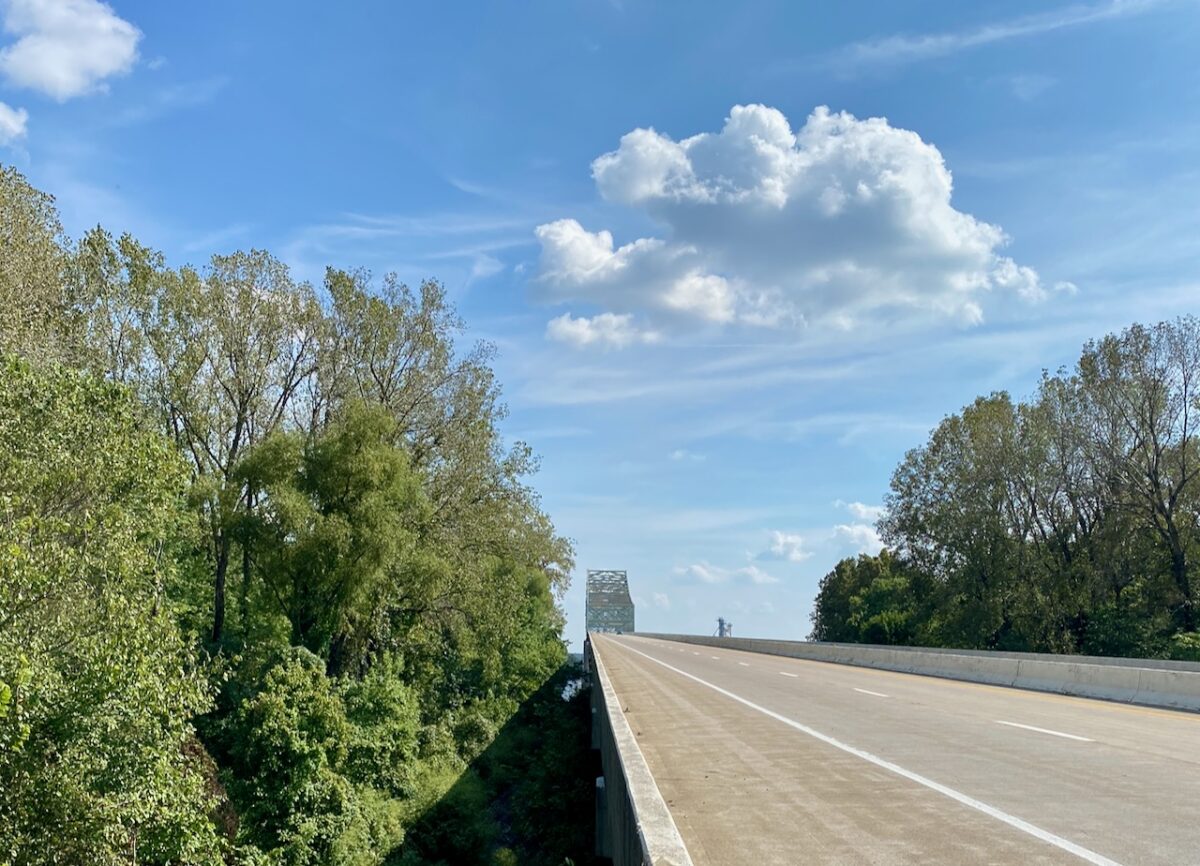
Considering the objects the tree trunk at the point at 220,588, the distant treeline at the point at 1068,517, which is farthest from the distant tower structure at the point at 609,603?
the tree trunk at the point at 220,588

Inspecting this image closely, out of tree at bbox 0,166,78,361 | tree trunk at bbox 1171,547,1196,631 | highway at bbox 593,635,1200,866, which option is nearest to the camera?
highway at bbox 593,635,1200,866

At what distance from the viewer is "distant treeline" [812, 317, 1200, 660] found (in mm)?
43750

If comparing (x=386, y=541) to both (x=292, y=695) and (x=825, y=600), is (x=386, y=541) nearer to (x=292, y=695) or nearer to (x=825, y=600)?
(x=292, y=695)

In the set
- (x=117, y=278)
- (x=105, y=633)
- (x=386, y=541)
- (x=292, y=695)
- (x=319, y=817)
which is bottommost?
(x=319, y=817)

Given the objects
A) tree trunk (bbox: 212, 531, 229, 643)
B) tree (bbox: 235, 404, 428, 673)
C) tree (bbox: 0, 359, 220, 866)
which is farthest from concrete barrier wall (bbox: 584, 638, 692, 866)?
tree trunk (bbox: 212, 531, 229, 643)

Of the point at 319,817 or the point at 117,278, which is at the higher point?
the point at 117,278

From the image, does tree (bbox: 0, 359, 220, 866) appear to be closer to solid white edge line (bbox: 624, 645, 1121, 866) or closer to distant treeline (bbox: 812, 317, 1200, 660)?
solid white edge line (bbox: 624, 645, 1121, 866)

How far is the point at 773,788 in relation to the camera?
32.2 ft

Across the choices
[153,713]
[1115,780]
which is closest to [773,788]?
[1115,780]

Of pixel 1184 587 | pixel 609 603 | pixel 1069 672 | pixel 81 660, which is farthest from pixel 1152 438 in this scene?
pixel 609 603

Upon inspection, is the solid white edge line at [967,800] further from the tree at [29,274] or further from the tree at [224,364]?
the tree at [224,364]

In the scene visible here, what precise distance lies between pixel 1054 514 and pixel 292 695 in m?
41.0

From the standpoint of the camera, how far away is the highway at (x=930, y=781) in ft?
22.6

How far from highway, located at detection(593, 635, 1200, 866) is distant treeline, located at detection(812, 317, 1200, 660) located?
87.5ft
